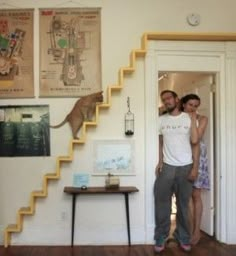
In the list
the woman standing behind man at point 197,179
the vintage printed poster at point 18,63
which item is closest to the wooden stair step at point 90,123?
the vintage printed poster at point 18,63

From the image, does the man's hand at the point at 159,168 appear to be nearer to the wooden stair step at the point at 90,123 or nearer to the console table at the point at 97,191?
the console table at the point at 97,191

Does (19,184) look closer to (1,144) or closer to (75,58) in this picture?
(1,144)

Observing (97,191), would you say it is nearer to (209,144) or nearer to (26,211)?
(26,211)

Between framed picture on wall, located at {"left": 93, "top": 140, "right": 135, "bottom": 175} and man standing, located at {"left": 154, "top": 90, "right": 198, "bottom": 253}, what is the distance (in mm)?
379

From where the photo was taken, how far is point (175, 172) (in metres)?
3.77

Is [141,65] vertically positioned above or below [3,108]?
above

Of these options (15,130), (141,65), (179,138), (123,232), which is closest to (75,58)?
(141,65)

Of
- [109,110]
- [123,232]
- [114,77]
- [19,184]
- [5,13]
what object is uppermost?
[5,13]

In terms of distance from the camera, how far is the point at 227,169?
13.3 ft

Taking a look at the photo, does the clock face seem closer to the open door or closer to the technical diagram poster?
the open door

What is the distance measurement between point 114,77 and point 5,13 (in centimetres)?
141

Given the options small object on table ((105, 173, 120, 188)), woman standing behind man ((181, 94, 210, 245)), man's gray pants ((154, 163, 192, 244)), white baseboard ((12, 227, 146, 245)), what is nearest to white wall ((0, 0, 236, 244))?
A: white baseboard ((12, 227, 146, 245))

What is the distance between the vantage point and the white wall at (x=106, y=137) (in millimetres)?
4008

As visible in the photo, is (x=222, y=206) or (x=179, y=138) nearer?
(x=179, y=138)
